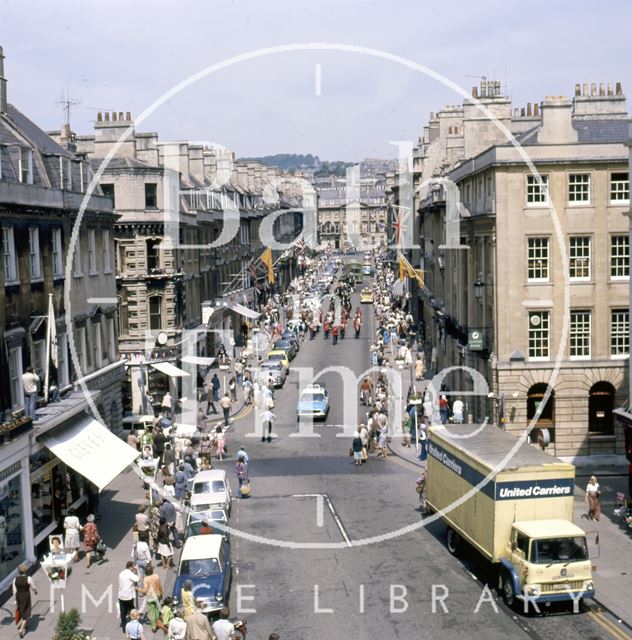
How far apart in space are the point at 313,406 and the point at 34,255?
20.4 m

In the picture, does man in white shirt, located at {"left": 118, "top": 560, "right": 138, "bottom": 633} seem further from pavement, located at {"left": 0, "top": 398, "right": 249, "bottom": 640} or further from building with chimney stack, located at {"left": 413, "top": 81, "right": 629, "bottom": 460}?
building with chimney stack, located at {"left": 413, "top": 81, "right": 629, "bottom": 460}

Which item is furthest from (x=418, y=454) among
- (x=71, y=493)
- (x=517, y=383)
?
(x=71, y=493)

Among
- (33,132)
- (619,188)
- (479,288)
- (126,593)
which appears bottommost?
(126,593)

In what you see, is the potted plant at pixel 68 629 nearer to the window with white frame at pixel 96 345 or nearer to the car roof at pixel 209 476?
the car roof at pixel 209 476

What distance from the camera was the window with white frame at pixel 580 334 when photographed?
3753 cm

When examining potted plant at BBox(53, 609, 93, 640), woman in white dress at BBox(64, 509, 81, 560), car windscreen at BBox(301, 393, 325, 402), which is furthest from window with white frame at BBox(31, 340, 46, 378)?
car windscreen at BBox(301, 393, 325, 402)

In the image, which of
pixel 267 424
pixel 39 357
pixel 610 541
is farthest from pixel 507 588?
pixel 267 424

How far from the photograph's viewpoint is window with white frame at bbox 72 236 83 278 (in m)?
34.7

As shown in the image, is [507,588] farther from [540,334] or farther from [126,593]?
[540,334]

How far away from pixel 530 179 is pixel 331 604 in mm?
21042

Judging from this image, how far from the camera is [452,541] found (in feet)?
85.5

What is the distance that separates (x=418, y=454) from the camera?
40031mm

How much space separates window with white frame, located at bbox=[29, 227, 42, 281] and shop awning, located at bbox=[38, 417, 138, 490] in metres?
4.94

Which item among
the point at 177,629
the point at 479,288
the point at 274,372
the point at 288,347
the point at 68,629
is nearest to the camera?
the point at 68,629
